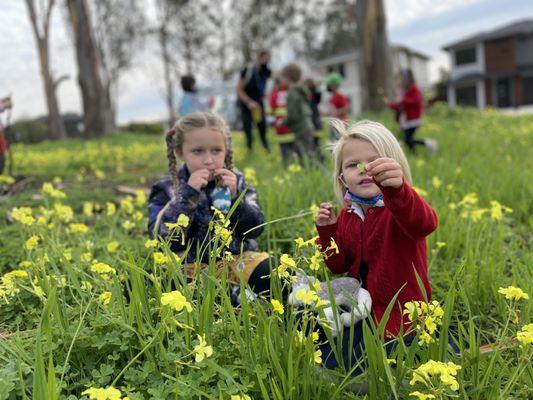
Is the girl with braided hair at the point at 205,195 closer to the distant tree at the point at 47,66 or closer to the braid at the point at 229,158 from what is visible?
the braid at the point at 229,158

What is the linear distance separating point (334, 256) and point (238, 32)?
145 feet

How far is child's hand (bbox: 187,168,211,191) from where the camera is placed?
2.51 m

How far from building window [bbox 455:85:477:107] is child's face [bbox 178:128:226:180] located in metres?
45.9

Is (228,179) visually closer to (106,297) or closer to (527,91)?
(106,297)

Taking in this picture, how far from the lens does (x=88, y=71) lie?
54.8 ft

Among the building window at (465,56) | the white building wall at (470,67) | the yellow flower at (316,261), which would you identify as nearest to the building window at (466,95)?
the white building wall at (470,67)

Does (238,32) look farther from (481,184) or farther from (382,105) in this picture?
(481,184)

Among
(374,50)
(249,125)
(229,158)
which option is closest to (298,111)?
(249,125)

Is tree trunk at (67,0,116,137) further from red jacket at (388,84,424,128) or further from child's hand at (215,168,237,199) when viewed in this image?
child's hand at (215,168,237,199)

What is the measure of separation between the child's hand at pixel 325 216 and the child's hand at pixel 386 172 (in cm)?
43

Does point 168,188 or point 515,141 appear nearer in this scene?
point 168,188

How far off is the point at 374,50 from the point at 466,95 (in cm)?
3564

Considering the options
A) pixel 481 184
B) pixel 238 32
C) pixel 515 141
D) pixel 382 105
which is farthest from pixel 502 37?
pixel 481 184

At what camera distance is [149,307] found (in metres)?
1.77
